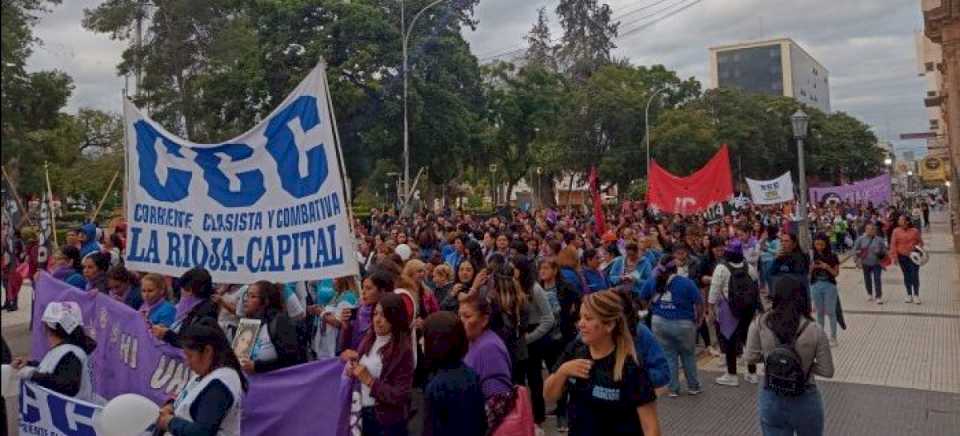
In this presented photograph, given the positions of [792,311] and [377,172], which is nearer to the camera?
[792,311]

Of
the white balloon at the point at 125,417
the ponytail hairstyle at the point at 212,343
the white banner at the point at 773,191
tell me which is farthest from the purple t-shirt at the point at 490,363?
the white banner at the point at 773,191

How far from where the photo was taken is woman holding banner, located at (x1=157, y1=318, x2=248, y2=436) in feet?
11.2

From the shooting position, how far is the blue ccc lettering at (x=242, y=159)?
17.6ft

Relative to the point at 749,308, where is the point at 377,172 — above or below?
above

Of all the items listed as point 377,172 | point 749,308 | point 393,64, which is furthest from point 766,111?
point 749,308

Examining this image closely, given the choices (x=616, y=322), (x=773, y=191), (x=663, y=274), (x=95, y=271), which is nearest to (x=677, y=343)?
(x=663, y=274)

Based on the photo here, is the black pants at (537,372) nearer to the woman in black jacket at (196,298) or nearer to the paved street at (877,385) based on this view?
the paved street at (877,385)

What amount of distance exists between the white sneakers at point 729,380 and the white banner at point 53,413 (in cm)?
614

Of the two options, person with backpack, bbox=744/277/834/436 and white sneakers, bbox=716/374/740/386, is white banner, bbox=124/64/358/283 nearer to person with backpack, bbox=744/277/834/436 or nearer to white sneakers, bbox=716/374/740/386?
person with backpack, bbox=744/277/834/436

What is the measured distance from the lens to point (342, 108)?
32.8 metres

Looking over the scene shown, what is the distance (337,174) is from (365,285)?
774 mm

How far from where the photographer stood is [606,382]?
131 inches

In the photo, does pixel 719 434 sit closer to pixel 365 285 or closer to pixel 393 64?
pixel 365 285

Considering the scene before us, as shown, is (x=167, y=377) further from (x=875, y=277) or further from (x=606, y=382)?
(x=875, y=277)
